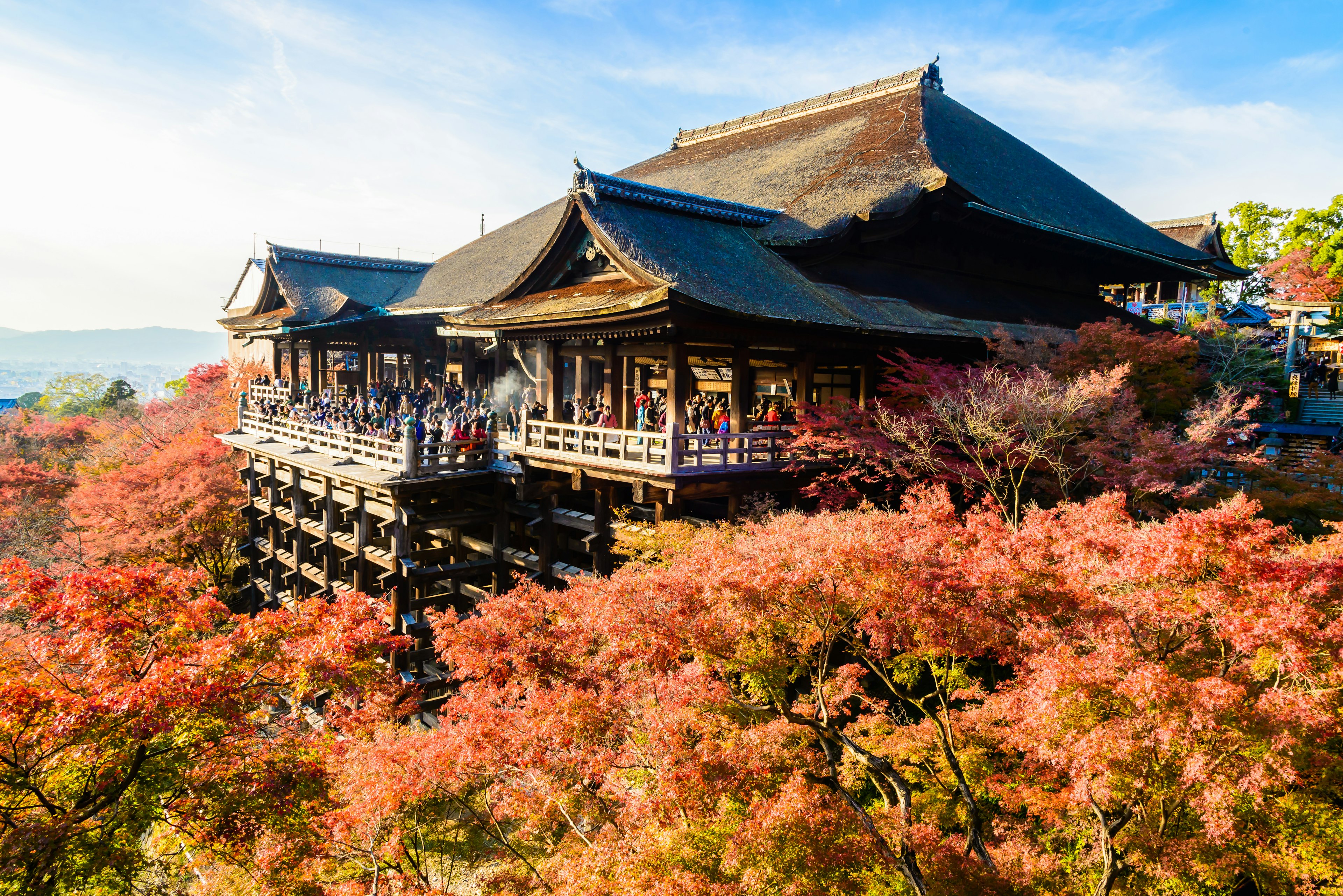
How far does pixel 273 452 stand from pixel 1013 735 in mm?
18747

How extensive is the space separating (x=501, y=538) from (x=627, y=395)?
5.44 meters

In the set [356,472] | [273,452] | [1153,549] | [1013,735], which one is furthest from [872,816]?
[273,452]

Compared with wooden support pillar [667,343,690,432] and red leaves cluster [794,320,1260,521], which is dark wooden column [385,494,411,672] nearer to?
wooden support pillar [667,343,690,432]

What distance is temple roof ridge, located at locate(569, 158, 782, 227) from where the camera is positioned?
13.2 m

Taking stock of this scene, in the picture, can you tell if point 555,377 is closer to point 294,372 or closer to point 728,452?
point 728,452

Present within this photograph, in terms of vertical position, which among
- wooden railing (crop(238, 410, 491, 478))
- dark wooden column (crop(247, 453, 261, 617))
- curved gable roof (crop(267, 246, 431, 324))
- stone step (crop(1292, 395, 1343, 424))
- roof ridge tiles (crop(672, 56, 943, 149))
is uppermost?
roof ridge tiles (crop(672, 56, 943, 149))

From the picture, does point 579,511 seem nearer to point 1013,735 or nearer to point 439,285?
point 1013,735

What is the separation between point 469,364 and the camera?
74.2ft

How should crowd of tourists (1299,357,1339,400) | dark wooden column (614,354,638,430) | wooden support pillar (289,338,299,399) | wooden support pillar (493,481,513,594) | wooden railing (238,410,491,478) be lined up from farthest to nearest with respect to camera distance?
wooden support pillar (289,338,299,399) < crowd of tourists (1299,357,1339,400) < dark wooden column (614,354,638,430) < wooden support pillar (493,481,513,594) < wooden railing (238,410,491,478)

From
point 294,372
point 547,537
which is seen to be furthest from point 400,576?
point 294,372

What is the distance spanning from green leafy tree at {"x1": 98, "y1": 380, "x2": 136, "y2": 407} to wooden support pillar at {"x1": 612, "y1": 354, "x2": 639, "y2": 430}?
42447 millimetres

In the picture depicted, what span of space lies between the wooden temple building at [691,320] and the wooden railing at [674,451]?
50mm

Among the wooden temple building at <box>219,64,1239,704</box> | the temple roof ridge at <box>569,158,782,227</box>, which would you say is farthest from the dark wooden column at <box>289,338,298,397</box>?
the temple roof ridge at <box>569,158,782,227</box>

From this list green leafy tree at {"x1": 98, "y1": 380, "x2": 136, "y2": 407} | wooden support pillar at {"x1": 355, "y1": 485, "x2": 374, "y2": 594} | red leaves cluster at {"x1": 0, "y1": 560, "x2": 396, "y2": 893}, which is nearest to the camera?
red leaves cluster at {"x1": 0, "y1": 560, "x2": 396, "y2": 893}
